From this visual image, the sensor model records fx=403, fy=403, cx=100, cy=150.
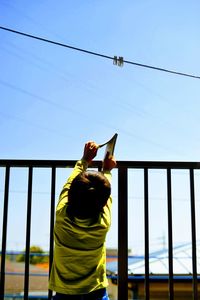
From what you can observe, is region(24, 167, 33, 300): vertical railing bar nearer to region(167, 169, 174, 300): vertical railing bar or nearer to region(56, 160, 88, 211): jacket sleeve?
region(56, 160, 88, 211): jacket sleeve

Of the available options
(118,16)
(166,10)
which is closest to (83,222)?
(166,10)

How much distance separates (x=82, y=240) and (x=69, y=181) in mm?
290

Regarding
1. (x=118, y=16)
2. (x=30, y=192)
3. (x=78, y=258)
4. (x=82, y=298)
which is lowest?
(x=82, y=298)

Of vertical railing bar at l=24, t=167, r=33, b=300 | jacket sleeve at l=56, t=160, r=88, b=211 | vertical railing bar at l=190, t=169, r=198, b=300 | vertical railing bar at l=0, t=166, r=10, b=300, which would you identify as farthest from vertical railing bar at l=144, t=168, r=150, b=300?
vertical railing bar at l=0, t=166, r=10, b=300

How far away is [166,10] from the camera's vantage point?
8352 millimetres

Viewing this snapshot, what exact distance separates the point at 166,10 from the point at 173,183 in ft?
23.2

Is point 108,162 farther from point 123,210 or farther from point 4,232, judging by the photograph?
point 4,232

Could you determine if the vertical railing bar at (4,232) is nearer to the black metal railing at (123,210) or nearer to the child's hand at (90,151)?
the black metal railing at (123,210)

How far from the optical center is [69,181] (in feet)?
5.94

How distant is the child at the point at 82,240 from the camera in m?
1.62

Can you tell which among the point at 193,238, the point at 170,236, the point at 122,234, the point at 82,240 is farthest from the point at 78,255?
the point at 193,238

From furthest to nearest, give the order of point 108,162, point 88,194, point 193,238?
point 193,238, point 108,162, point 88,194

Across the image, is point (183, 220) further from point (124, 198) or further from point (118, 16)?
point (118, 16)

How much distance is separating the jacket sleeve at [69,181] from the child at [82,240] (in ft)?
0.14
